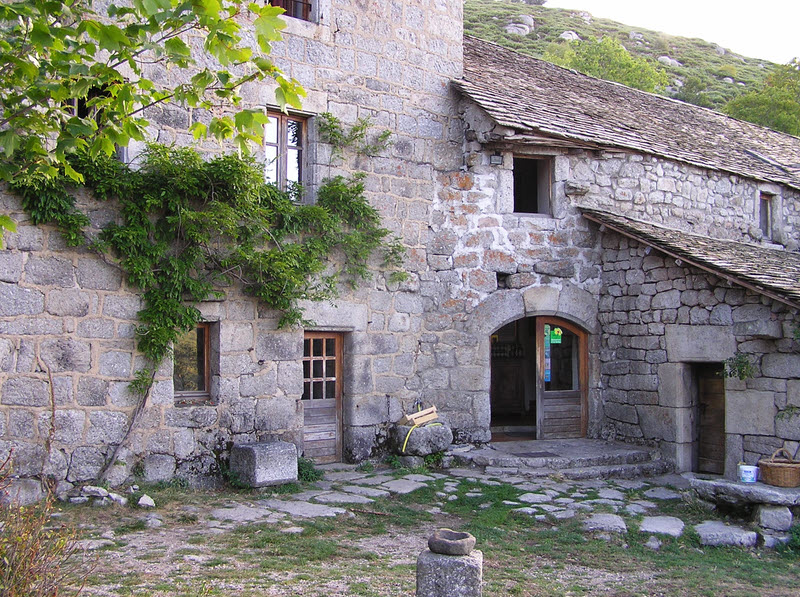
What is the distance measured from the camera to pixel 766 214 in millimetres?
12680

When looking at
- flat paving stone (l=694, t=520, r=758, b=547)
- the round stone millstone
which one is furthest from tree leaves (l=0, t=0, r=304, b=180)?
flat paving stone (l=694, t=520, r=758, b=547)

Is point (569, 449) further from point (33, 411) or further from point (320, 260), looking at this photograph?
point (33, 411)

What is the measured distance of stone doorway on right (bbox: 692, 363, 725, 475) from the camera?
9.45 meters

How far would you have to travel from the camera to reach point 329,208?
8.76 meters

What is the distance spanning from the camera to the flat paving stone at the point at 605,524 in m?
6.73

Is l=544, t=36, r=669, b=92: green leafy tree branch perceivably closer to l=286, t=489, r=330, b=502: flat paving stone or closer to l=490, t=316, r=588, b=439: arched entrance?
l=490, t=316, r=588, b=439: arched entrance

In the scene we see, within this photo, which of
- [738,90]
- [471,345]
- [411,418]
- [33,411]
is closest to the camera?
[33,411]

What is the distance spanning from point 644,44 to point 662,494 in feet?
147

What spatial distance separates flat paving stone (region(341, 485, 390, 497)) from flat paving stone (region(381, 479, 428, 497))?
5.1 inches

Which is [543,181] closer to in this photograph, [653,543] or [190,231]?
[190,231]

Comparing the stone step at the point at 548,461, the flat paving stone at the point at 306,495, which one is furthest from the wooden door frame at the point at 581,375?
the flat paving stone at the point at 306,495

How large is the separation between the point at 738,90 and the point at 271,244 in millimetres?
36946

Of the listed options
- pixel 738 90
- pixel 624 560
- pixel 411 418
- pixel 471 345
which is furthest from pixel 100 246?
pixel 738 90

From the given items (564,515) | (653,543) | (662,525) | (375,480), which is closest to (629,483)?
(662,525)
